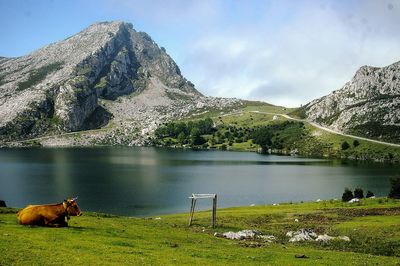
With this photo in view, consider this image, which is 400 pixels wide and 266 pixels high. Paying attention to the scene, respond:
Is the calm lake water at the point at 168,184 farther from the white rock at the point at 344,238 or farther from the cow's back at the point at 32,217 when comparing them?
the cow's back at the point at 32,217

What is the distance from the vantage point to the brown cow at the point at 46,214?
33.8 meters

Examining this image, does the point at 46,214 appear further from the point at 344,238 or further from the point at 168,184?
the point at 168,184

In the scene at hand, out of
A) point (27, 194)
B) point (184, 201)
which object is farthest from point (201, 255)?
point (27, 194)

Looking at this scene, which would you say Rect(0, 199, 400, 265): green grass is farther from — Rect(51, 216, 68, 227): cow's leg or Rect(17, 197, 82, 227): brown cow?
Rect(51, 216, 68, 227): cow's leg

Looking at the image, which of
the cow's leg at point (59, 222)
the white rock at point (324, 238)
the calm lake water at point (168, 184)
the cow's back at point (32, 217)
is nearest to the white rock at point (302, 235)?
the white rock at point (324, 238)

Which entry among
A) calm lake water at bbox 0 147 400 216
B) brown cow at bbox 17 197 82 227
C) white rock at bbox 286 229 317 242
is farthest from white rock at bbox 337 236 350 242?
calm lake water at bbox 0 147 400 216

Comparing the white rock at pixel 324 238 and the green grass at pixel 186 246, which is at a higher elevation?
the green grass at pixel 186 246

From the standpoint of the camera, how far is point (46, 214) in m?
34.1

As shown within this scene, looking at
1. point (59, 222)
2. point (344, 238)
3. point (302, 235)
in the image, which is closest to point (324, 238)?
point (344, 238)

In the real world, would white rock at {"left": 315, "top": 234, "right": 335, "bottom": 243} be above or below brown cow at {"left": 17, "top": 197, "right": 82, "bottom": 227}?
below

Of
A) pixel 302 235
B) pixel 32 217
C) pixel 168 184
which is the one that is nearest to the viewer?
pixel 32 217

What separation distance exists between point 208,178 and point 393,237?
A: 111 m

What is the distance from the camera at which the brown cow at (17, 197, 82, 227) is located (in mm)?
33844

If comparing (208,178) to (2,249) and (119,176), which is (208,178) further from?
(2,249)
